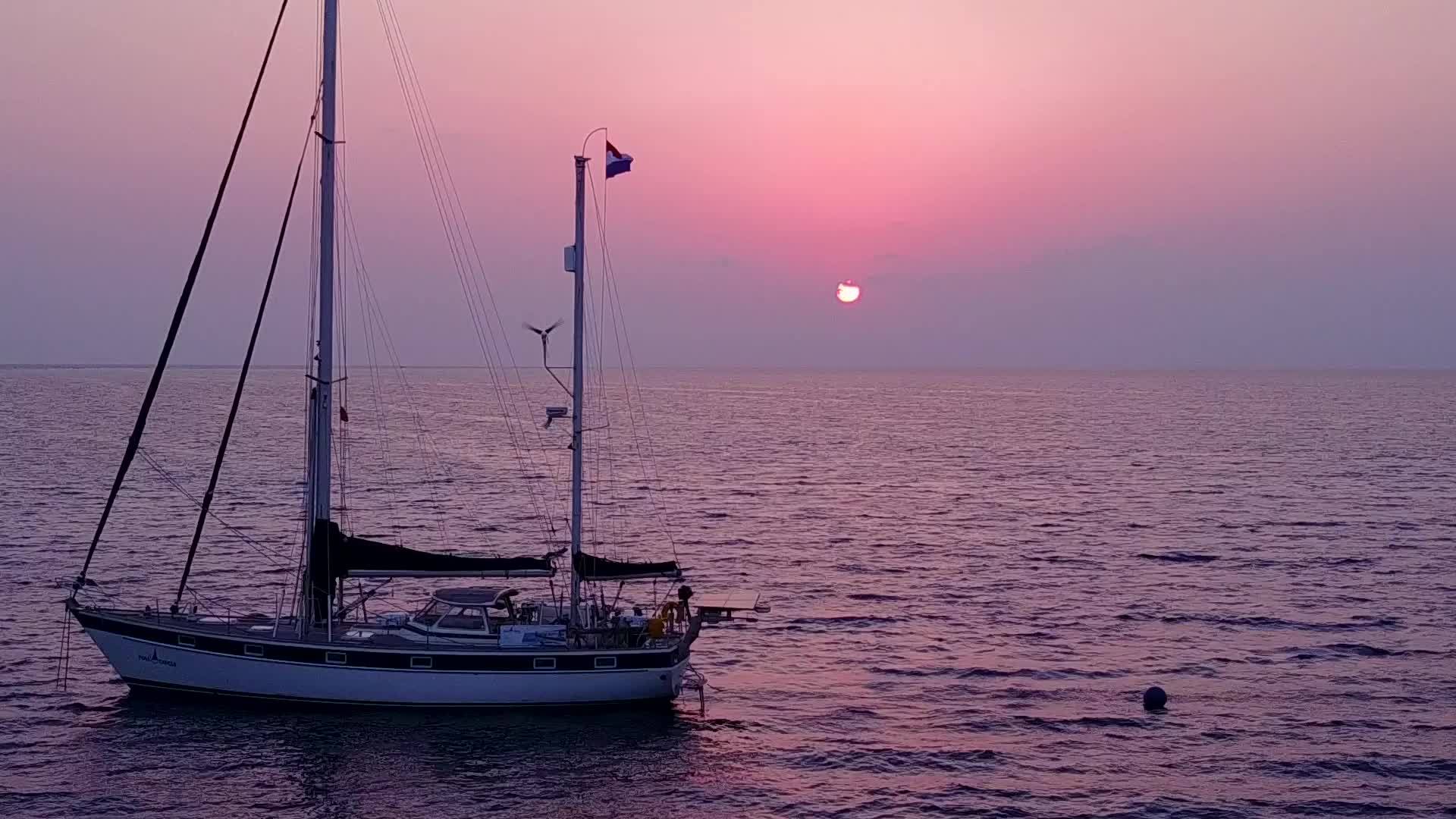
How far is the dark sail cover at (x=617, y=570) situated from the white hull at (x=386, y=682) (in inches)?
104

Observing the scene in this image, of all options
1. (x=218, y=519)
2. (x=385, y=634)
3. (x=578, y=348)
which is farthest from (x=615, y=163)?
(x=218, y=519)

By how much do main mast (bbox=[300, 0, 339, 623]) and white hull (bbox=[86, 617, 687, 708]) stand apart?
1.81 m

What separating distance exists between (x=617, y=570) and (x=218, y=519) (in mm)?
→ 42410

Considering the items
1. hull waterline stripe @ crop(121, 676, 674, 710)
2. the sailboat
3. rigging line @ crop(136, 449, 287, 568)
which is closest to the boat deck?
the sailboat

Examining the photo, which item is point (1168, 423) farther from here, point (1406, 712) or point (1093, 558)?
point (1406, 712)

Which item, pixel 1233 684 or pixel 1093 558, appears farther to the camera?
pixel 1093 558

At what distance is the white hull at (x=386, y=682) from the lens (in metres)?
32.8

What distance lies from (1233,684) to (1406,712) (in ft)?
15.3

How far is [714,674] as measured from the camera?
3869cm

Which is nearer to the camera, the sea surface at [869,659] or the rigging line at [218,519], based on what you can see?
the sea surface at [869,659]

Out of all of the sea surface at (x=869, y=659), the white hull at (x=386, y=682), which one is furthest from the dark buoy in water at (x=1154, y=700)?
the white hull at (x=386, y=682)

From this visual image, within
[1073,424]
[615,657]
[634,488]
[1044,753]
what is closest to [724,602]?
[615,657]

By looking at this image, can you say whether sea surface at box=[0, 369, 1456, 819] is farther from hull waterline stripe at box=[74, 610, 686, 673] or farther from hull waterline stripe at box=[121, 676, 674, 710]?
hull waterline stripe at box=[74, 610, 686, 673]

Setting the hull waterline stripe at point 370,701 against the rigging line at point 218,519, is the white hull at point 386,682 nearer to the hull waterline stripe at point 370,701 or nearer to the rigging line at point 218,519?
the hull waterline stripe at point 370,701
